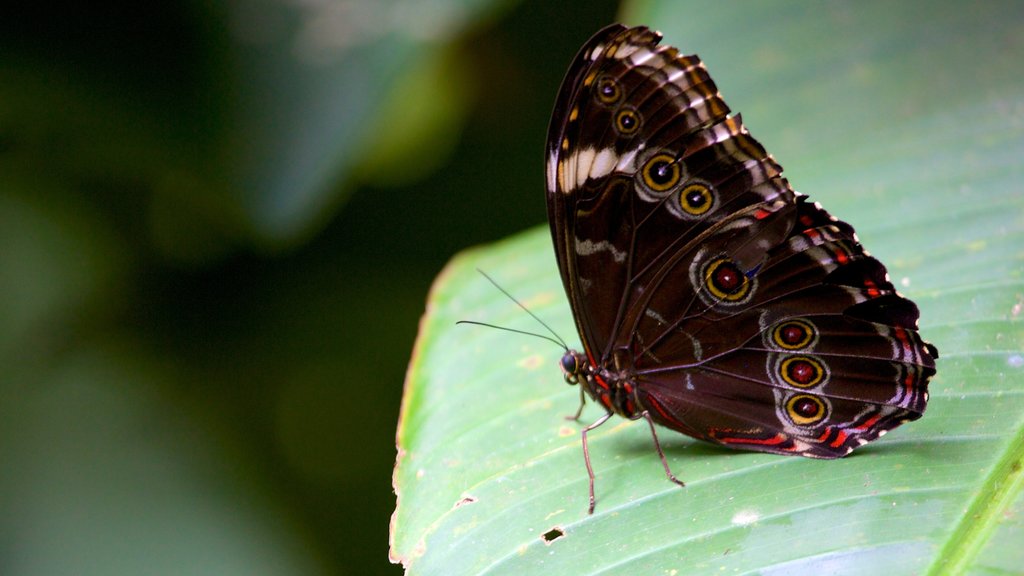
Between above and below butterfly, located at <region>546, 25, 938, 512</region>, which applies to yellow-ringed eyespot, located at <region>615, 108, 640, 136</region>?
above

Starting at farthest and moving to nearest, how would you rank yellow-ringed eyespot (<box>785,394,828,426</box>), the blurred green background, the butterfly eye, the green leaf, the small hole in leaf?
the blurred green background < the butterfly eye < yellow-ringed eyespot (<box>785,394,828,426</box>) < the small hole in leaf < the green leaf

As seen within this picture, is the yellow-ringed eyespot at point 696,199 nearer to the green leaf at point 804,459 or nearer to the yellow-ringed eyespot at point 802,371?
the yellow-ringed eyespot at point 802,371

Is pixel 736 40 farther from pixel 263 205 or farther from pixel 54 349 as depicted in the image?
pixel 54 349

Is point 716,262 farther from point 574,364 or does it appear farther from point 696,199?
point 574,364

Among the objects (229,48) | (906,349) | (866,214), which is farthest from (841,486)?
(229,48)

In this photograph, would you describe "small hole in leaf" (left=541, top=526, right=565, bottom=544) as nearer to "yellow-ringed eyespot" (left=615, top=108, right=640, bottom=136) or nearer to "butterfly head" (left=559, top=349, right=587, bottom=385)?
"butterfly head" (left=559, top=349, right=587, bottom=385)

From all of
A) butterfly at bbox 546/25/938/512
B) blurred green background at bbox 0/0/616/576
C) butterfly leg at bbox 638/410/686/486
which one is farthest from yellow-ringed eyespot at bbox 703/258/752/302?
blurred green background at bbox 0/0/616/576

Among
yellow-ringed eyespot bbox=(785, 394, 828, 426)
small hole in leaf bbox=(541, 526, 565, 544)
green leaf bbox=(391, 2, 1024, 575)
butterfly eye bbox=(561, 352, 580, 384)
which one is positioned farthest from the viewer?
butterfly eye bbox=(561, 352, 580, 384)

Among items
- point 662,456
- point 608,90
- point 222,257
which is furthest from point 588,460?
point 222,257

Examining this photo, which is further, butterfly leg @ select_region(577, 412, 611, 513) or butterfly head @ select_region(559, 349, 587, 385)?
butterfly head @ select_region(559, 349, 587, 385)
